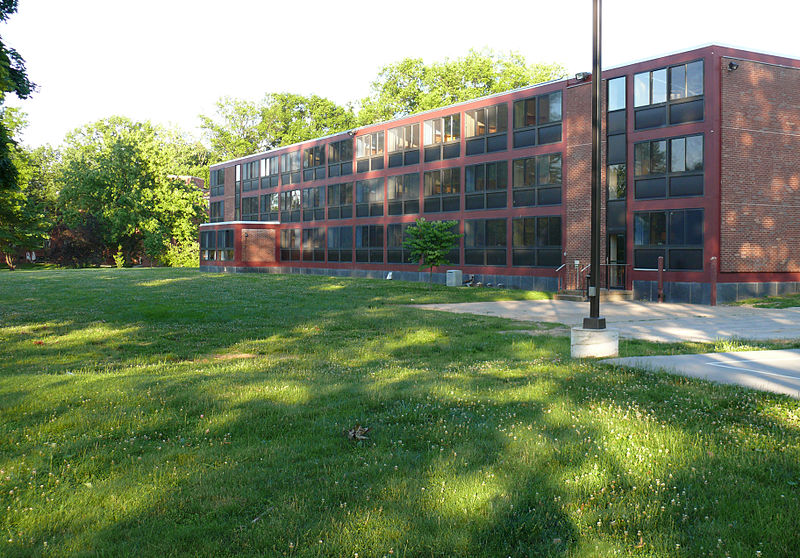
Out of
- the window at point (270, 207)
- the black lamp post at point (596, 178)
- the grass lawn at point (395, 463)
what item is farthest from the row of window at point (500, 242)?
the grass lawn at point (395, 463)

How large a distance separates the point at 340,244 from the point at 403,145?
32.8 ft

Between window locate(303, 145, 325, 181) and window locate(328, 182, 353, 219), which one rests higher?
window locate(303, 145, 325, 181)

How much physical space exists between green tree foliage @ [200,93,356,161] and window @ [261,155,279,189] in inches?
729

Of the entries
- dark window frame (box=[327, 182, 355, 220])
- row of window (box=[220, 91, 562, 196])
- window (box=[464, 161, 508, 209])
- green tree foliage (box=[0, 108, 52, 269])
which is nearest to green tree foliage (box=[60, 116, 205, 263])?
green tree foliage (box=[0, 108, 52, 269])

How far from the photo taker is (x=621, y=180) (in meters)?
29.5

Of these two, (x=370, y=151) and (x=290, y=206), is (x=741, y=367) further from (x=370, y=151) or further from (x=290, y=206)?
(x=290, y=206)

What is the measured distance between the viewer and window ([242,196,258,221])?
198ft

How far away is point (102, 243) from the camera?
74625 millimetres

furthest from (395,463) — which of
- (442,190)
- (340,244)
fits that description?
(340,244)

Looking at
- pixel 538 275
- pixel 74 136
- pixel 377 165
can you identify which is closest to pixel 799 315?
pixel 538 275

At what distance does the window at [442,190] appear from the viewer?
38938mm

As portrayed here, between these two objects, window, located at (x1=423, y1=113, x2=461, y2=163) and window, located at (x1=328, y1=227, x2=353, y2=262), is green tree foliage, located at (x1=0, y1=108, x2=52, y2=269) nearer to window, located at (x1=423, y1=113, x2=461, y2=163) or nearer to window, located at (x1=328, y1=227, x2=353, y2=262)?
window, located at (x1=328, y1=227, x2=353, y2=262)

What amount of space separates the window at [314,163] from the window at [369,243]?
278 inches

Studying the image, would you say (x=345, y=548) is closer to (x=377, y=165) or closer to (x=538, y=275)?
(x=538, y=275)
